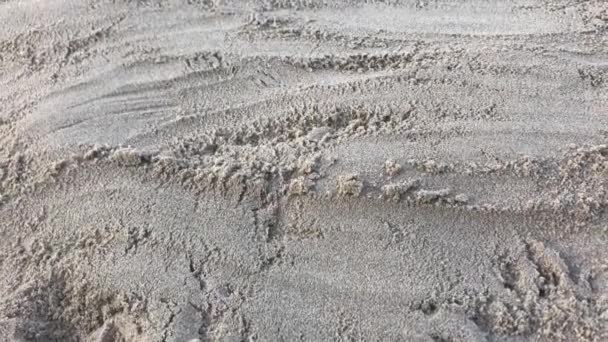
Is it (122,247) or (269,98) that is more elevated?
(269,98)

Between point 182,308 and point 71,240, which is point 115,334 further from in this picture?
point 71,240

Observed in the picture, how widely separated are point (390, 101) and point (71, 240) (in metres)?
1.10

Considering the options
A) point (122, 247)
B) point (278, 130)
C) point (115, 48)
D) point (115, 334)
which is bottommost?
point (115, 334)

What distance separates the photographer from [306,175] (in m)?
1.90

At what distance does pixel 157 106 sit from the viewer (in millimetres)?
2141

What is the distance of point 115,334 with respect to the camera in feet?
5.71

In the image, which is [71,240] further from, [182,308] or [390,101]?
[390,101]

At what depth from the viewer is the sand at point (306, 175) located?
1713 mm

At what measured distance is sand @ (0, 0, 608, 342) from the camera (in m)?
1.71

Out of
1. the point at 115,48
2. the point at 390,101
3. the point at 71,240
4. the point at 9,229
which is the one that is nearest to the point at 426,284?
the point at 390,101

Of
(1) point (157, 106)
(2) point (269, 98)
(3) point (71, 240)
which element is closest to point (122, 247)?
(3) point (71, 240)

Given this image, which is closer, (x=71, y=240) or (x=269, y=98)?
(x=71, y=240)

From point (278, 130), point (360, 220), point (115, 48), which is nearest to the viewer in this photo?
point (360, 220)

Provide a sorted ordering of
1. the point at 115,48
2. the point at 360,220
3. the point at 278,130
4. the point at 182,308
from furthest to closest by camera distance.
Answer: the point at 115,48 < the point at 278,130 < the point at 360,220 < the point at 182,308
